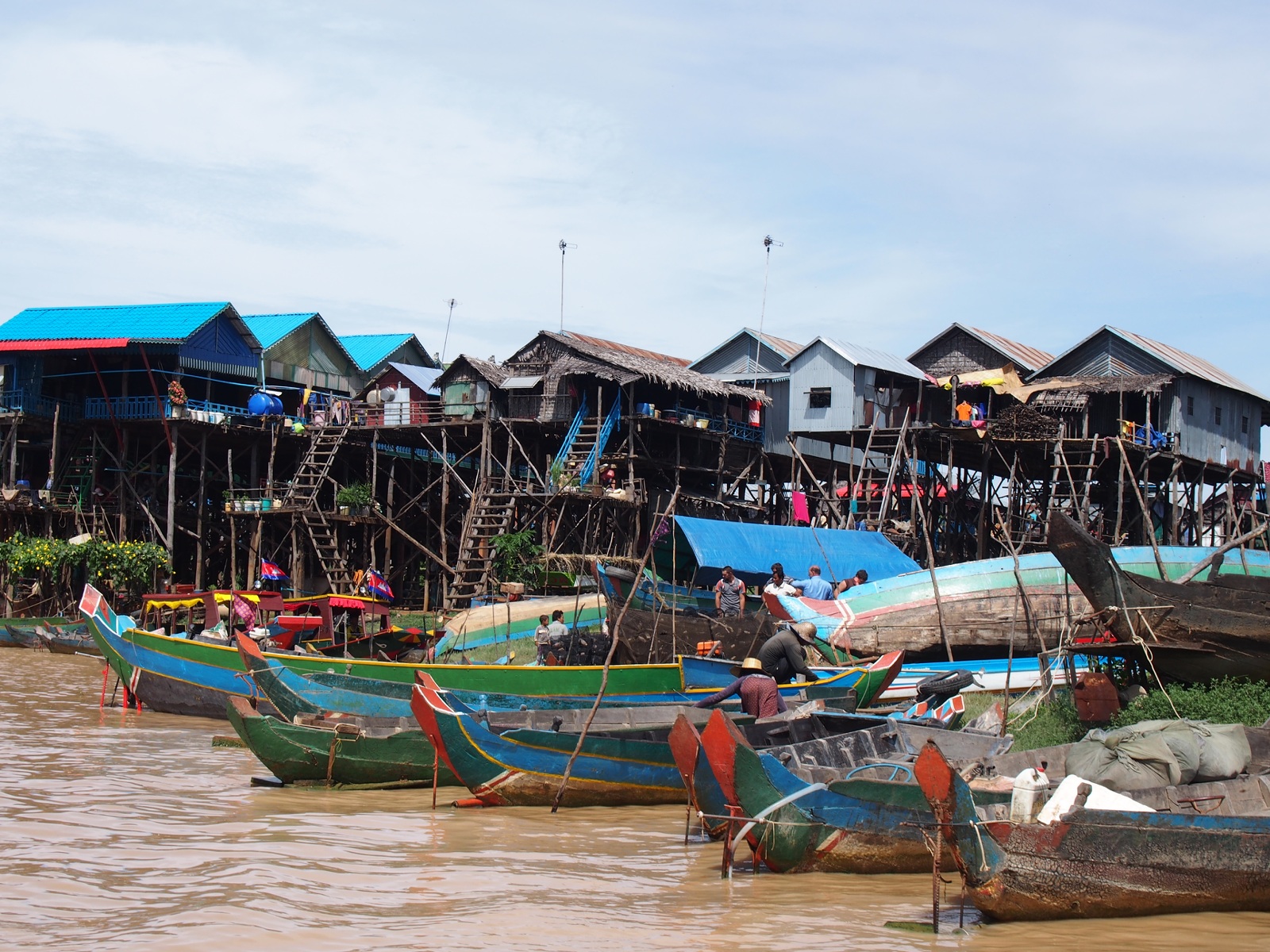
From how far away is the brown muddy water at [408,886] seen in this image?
7293 millimetres

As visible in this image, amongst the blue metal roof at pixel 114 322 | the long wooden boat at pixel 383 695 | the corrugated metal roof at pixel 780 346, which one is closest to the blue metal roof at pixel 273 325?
the blue metal roof at pixel 114 322

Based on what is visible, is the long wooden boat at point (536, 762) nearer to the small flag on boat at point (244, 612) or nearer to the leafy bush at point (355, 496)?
the small flag on boat at point (244, 612)

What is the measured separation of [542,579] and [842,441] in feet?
33.6

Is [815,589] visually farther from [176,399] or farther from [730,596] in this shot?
[176,399]

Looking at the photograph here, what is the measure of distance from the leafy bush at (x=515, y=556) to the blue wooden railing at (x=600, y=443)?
2.07 m

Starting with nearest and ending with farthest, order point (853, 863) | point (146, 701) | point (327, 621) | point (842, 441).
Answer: point (853, 863)
point (146, 701)
point (327, 621)
point (842, 441)

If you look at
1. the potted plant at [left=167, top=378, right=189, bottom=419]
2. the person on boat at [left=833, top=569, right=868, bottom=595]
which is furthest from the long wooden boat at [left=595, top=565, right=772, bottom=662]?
the potted plant at [left=167, top=378, right=189, bottom=419]

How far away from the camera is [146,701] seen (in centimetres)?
1855

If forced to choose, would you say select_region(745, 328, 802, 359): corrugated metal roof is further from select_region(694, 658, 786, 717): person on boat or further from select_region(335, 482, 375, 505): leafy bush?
select_region(694, 658, 786, 717): person on boat

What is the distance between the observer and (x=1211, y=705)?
11727mm

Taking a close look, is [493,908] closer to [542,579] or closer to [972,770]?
[972,770]

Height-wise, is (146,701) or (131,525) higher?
(131,525)

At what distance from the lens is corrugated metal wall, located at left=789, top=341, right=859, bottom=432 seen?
3356cm

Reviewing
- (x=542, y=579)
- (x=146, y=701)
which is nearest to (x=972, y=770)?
(x=146, y=701)
